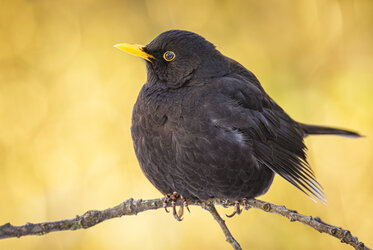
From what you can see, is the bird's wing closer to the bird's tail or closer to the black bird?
the black bird

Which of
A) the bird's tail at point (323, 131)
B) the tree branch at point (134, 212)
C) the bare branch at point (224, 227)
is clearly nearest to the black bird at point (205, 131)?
the bare branch at point (224, 227)

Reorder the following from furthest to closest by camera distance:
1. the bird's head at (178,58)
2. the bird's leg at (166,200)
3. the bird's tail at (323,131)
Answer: the bird's tail at (323,131) < the bird's head at (178,58) < the bird's leg at (166,200)

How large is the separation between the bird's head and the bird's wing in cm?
20

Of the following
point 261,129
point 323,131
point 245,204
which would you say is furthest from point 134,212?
point 323,131

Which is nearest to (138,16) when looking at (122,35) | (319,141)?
(122,35)

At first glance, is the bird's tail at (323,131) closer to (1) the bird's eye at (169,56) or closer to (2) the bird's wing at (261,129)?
(2) the bird's wing at (261,129)

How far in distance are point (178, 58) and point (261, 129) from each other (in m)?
0.92

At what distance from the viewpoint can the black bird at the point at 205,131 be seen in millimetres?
3539

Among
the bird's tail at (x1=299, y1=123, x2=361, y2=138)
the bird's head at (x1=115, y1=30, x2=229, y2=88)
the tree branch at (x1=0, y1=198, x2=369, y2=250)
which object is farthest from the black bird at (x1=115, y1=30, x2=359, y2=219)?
the bird's tail at (x1=299, y1=123, x2=361, y2=138)

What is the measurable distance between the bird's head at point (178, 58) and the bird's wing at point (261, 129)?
0.20 m

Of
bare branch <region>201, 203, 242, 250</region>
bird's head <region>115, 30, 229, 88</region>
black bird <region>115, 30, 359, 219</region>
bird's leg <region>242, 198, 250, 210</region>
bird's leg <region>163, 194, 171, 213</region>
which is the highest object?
bird's head <region>115, 30, 229, 88</region>

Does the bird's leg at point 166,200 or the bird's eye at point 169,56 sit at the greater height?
the bird's eye at point 169,56

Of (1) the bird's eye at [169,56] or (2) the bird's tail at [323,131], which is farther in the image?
(2) the bird's tail at [323,131]

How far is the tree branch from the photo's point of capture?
285cm
